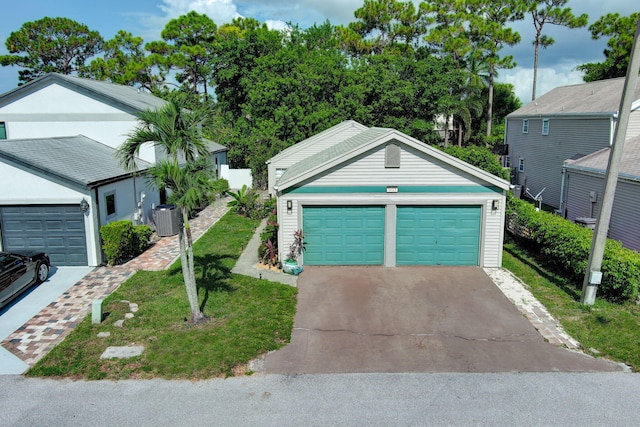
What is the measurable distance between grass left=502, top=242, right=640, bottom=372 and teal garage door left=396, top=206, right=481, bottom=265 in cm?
169

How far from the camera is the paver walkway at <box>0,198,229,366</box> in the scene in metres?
10.5

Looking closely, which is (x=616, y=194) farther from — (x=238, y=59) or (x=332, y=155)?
(x=238, y=59)

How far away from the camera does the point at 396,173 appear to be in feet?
51.1

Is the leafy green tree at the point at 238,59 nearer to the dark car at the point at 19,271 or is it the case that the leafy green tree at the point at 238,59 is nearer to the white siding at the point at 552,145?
the white siding at the point at 552,145

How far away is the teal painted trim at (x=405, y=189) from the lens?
15.5m

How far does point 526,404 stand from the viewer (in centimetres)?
838

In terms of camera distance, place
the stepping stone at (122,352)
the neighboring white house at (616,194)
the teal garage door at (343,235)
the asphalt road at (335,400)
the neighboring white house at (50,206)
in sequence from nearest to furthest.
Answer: the asphalt road at (335,400) < the stepping stone at (122,352) < the neighboring white house at (50,206) < the teal garage door at (343,235) < the neighboring white house at (616,194)

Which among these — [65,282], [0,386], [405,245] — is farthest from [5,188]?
[405,245]

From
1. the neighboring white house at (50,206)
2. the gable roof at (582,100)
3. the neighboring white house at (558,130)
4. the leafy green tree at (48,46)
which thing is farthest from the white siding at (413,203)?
the leafy green tree at (48,46)

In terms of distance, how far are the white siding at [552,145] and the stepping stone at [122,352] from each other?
22955 millimetres

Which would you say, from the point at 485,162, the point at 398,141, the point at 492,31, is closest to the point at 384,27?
the point at 492,31

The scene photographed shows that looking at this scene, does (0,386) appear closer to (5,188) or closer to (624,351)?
(5,188)

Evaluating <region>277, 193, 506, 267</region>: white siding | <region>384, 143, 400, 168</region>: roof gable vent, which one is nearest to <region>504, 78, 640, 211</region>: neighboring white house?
<region>277, 193, 506, 267</region>: white siding

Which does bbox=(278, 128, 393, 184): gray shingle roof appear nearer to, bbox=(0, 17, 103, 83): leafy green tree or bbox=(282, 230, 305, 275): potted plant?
bbox=(282, 230, 305, 275): potted plant
